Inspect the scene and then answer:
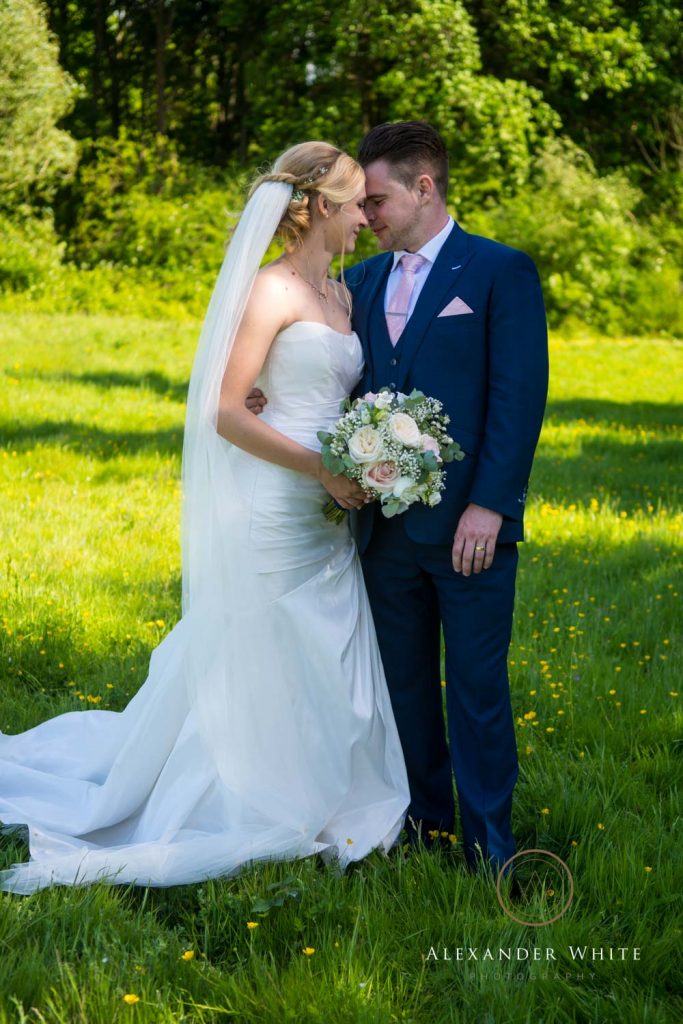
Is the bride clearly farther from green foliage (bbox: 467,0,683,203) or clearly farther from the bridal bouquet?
green foliage (bbox: 467,0,683,203)

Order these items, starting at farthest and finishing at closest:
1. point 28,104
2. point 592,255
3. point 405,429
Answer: point 592,255, point 28,104, point 405,429

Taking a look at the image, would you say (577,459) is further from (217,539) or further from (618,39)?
(618,39)

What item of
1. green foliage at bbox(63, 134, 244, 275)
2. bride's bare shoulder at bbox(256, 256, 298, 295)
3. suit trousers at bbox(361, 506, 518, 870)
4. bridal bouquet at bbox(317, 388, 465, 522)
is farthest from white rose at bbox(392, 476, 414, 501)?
green foliage at bbox(63, 134, 244, 275)

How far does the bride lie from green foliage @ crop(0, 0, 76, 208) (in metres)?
17.5

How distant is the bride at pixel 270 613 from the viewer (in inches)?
145

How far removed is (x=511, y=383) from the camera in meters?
3.46

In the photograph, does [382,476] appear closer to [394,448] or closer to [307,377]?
[394,448]

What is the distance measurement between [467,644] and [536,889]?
30.4 inches

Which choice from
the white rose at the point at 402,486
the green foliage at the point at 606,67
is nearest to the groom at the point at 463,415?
the white rose at the point at 402,486

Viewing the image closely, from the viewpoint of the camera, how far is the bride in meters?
3.69

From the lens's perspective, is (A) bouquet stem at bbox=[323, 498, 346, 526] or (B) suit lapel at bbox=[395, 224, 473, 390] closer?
(B) suit lapel at bbox=[395, 224, 473, 390]

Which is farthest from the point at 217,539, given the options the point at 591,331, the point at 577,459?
the point at 591,331

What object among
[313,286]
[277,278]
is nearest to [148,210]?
[313,286]

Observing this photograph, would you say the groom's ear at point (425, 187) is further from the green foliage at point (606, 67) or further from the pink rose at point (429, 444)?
the green foliage at point (606, 67)
